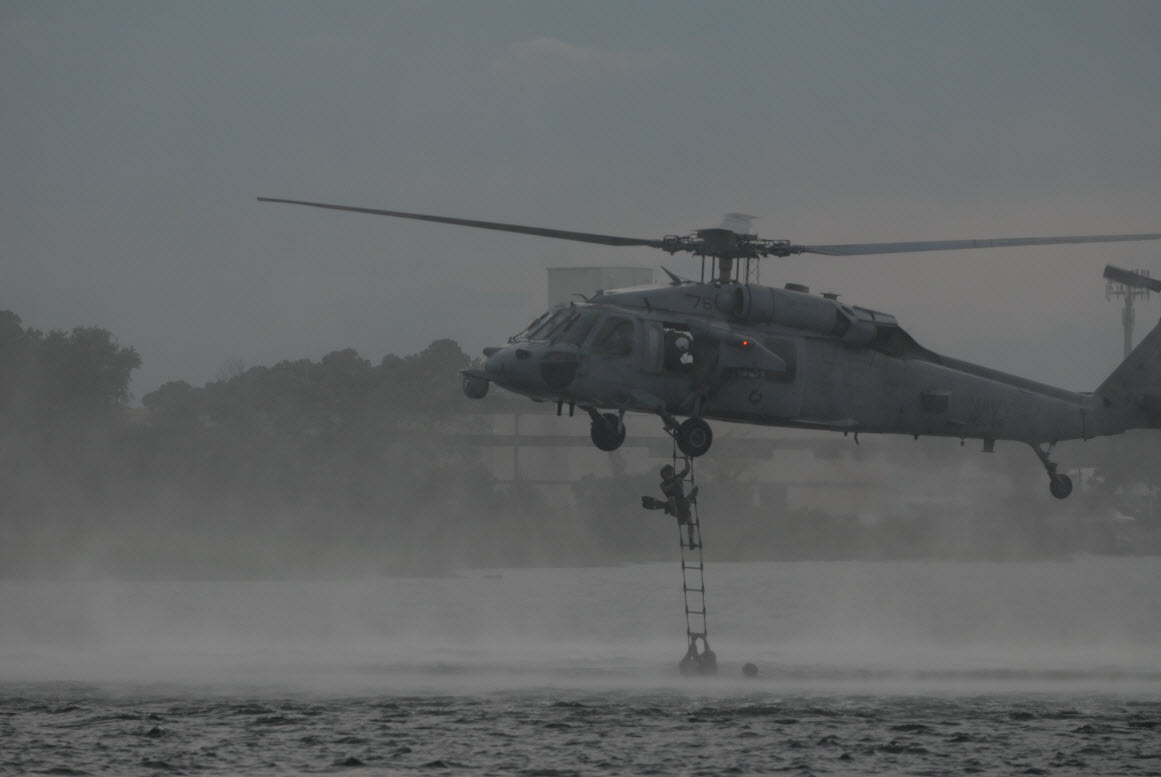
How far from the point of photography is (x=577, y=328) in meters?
35.4

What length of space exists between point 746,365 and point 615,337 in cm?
272

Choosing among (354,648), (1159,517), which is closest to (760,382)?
(354,648)

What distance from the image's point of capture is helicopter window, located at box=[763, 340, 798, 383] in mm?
36750

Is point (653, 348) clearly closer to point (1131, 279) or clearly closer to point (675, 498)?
point (675, 498)

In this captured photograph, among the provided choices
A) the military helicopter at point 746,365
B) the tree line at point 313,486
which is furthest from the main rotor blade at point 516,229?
the tree line at point 313,486

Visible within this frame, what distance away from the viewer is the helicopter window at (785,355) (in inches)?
1447

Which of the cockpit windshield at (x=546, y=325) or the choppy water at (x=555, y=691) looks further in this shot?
the choppy water at (x=555, y=691)

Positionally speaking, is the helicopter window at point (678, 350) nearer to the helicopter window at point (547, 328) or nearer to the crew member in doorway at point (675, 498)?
the helicopter window at point (547, 328)

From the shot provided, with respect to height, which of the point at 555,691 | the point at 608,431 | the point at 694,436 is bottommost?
the point at 555,691

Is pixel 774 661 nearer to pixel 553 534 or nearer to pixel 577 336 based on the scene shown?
pixel 577 336

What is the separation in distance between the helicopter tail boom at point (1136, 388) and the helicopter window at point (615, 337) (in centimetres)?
1175

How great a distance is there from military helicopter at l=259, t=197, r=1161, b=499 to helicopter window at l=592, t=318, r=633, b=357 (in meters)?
0.03

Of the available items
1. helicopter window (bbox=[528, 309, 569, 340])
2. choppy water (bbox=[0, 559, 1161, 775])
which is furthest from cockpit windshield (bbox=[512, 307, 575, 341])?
choppy water (bbox=[0, 559, 1161, 775])

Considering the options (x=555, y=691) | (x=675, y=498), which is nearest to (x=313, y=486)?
(x=555, y=691)
